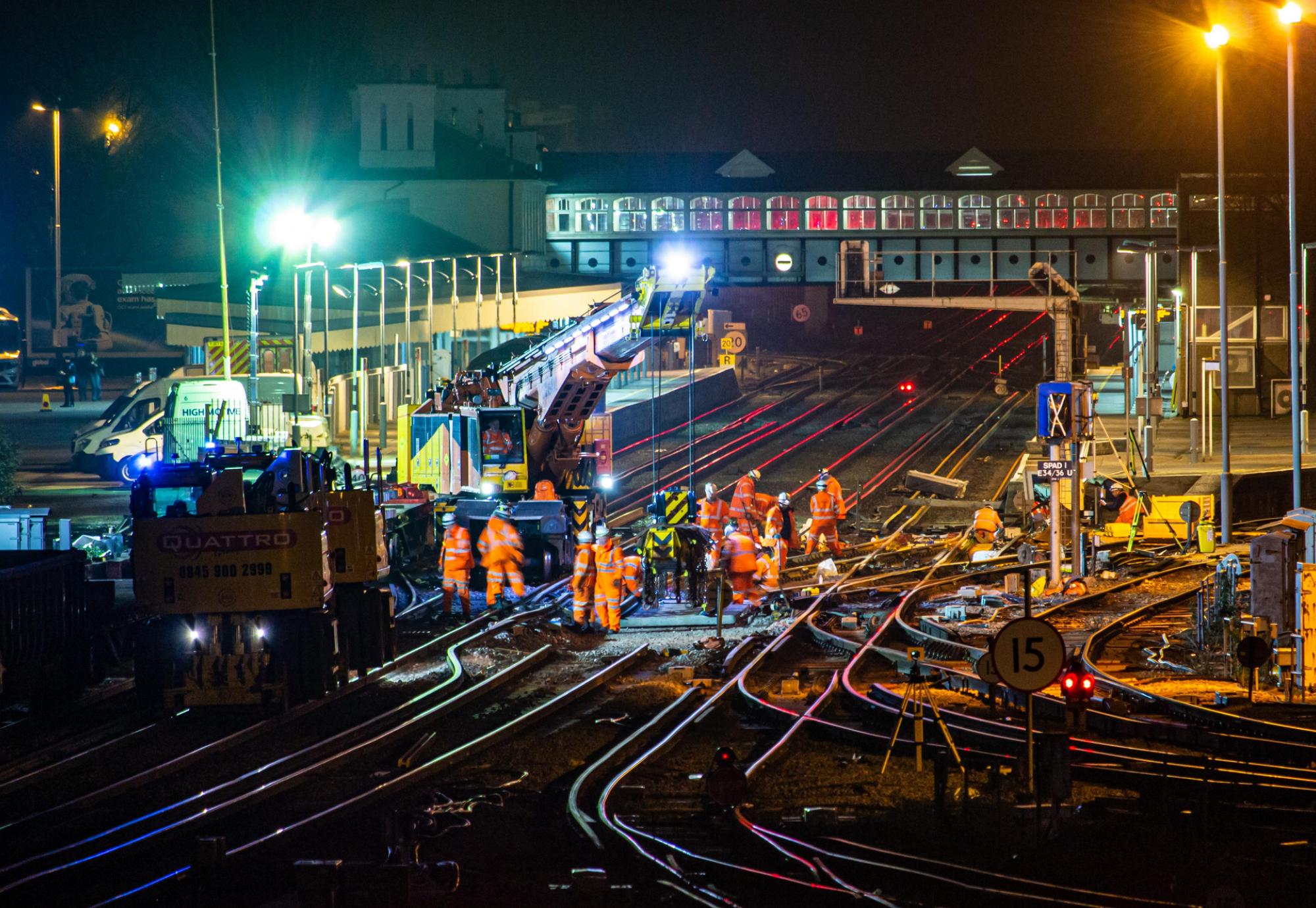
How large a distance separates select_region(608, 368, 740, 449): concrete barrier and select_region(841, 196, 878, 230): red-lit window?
22.5 m

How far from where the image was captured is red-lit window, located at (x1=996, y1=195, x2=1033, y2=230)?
73125 mm

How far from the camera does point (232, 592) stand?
46.4 feet

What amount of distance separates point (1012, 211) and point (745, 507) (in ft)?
171

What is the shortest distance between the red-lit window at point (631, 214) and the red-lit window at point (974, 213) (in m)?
15.4

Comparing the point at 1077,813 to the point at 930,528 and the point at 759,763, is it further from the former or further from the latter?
the point at 930,528

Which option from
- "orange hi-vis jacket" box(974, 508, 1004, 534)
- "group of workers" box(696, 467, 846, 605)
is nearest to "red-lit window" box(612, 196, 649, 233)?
"group of workers" box(696, 467, 846, 605)

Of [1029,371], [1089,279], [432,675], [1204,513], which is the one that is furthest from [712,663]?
[1089,279]

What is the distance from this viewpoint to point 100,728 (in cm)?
1431

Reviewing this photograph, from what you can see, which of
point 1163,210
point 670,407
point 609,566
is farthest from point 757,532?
point 1163,210

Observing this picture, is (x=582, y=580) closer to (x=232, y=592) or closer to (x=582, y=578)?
(x=582, y=578)

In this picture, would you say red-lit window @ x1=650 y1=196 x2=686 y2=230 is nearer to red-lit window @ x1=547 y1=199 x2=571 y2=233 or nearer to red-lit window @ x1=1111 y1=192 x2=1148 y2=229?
red-lit window @ x1=547 y1=199 x2=571 y2=233

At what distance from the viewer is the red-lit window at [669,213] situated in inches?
2896

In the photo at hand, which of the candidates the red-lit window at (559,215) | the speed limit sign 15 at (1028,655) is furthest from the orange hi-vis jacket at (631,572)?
the red-lit window at (559,215)

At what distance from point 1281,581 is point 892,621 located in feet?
19.6
